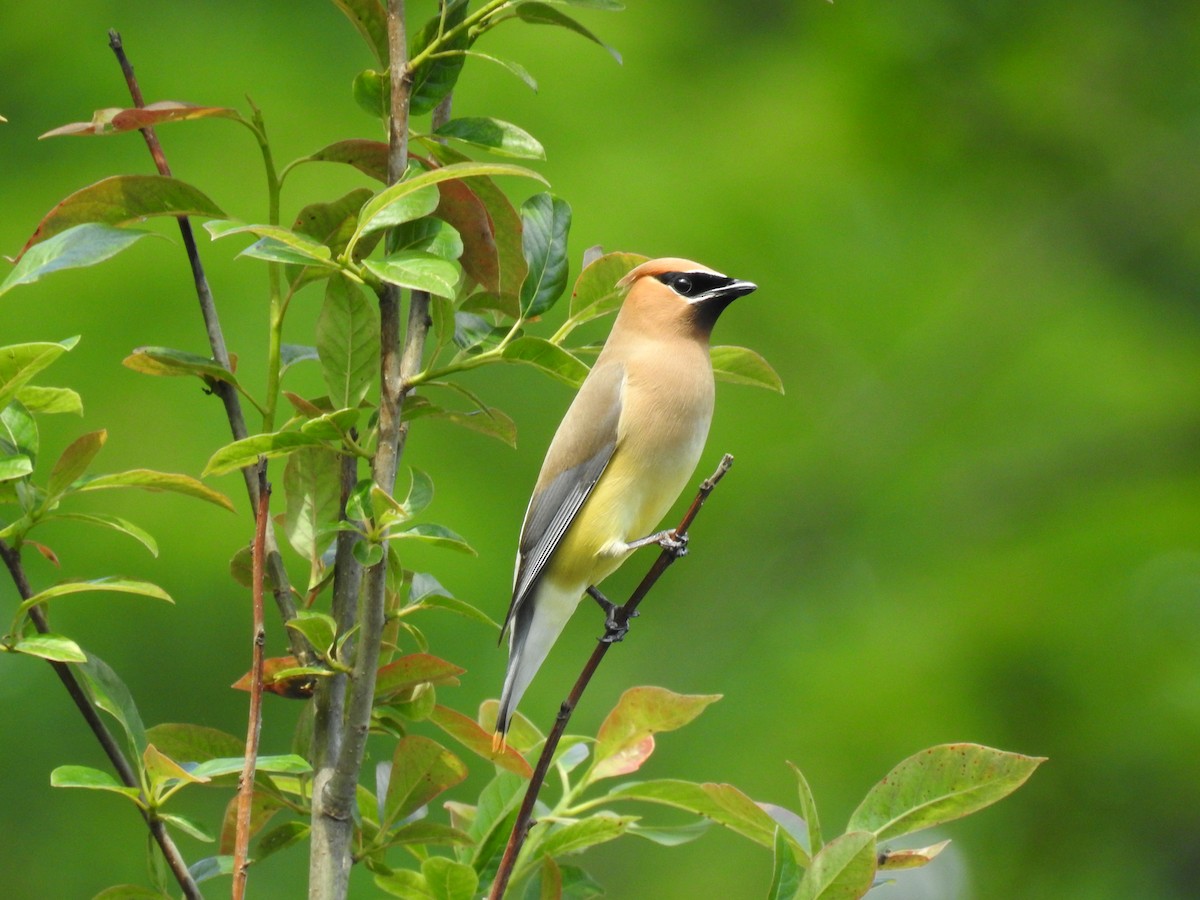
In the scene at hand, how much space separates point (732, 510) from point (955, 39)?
2.82m

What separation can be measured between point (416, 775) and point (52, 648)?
515 millimetres

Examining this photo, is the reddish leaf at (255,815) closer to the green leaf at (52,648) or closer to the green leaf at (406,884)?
the green leaf at (406,884)

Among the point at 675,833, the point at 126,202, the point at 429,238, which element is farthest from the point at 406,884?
the point at 126,202

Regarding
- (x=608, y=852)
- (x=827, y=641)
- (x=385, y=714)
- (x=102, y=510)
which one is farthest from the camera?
(x=827, y=641)

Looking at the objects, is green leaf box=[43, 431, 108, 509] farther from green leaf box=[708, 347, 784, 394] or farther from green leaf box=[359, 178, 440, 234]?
green leaf box=[708, 347, 784, 394]

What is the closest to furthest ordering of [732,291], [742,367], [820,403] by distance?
1. [742,367]
2. [732,291]
3. [820,403]

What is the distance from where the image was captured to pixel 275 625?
4.52 metres

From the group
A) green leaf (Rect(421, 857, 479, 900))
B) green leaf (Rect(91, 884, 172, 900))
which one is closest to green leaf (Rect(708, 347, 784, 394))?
green leaf (Rect(421, 857, 479, 900))

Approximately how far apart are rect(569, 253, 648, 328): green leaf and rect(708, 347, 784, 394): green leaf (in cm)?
18

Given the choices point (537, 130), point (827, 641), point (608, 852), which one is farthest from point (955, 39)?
point (608, 852)

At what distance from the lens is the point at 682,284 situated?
113 inches

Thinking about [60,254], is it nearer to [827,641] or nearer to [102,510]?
[102,510]

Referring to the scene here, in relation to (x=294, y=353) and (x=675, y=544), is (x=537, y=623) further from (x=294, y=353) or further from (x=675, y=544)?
(x=294, y=353)

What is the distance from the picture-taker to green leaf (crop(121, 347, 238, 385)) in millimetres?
1714
